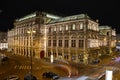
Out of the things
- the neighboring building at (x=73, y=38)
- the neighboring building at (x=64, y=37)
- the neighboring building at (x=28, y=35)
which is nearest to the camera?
the neighboring building at (x=73, y=38)

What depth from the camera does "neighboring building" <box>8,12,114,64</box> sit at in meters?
54.2

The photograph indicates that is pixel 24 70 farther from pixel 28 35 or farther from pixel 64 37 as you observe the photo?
pixel 28 35

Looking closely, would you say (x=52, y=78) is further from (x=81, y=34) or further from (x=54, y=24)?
(x=54, y=24)

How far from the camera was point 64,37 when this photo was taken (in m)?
59.8

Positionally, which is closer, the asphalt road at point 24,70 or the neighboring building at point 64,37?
the asphalt road at point 24,70

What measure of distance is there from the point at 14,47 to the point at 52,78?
63477mm

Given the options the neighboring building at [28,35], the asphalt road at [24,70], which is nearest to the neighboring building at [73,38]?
the neighboring building at [28,35]

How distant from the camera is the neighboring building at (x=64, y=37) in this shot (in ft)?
178

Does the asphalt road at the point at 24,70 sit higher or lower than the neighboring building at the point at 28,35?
lower

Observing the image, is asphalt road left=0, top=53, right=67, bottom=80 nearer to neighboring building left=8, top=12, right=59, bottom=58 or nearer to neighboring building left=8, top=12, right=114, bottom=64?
neighboring building left=8, top=12, right=114, bottom=64

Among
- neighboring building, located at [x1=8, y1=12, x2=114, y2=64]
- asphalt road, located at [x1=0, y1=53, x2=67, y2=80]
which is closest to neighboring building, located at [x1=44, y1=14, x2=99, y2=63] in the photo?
neighboring building, located at [x1=8, y1=12, x2=114, y2=64]

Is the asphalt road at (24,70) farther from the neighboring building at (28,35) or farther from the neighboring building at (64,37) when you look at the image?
the neighboring building at (28,35)

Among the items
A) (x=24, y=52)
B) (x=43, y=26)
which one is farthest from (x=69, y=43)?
(x=24, y=52)

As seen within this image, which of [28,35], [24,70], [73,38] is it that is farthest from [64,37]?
[28,35]
